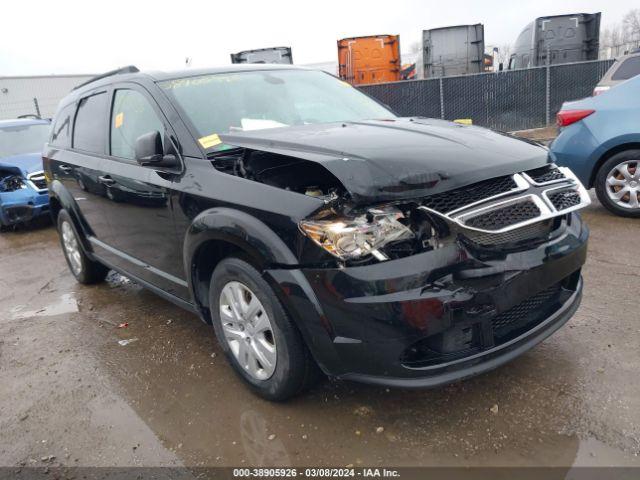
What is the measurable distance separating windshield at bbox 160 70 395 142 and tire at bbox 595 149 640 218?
9.53 feet

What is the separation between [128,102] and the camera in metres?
3.56

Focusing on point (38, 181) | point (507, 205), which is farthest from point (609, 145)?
point (38, 181)

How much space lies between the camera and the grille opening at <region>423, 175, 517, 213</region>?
2182 millimetres

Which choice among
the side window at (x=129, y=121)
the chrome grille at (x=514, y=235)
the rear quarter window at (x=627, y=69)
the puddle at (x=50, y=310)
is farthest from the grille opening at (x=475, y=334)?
the rear quarter window at (x=627, y=69)

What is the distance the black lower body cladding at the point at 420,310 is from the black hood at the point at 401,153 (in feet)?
1.01

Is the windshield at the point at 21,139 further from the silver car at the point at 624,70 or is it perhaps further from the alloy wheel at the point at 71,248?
the silver car at the point at 624,70

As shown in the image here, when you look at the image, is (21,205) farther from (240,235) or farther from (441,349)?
(441,349)

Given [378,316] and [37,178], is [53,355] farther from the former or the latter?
[37,178]

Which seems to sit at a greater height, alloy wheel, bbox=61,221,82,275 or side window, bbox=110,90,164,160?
side window, bbox=110,90,164,160

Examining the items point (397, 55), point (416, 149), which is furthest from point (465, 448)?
point (397, 55)

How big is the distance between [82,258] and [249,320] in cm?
297

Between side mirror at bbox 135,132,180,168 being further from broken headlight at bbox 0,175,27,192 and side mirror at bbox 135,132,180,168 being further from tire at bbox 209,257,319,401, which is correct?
broken headlight at bbox 0,175,27,192

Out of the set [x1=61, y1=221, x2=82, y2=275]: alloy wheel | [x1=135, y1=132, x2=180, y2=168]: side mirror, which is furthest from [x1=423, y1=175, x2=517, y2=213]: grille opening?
[x1=61, y1=221, x2=82, y2=275]: alloy wheel

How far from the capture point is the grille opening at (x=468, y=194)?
2182mm
